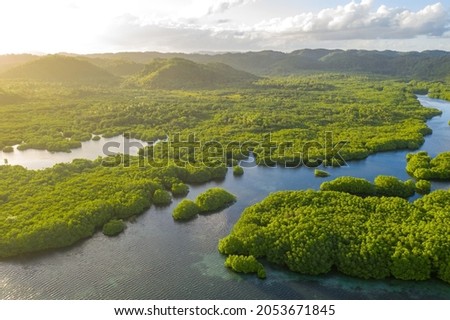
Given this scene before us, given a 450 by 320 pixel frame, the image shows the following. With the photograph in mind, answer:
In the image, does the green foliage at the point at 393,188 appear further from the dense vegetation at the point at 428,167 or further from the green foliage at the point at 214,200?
the green foliage at the point at 214,200

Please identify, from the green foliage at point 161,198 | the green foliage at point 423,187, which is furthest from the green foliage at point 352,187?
the green foliage at point 161,198

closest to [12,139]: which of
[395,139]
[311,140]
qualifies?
[311,140]

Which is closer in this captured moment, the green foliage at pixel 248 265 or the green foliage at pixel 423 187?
the green foliage at pixel 248 265

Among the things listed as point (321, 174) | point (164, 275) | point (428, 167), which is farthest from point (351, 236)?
point (428, 167)

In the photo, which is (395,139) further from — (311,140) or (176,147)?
(176,147)

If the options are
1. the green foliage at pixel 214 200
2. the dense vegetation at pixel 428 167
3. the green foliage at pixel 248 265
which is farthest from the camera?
the dense vegetation at pixel 428 167

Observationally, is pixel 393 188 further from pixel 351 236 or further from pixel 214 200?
pixel 214 200
